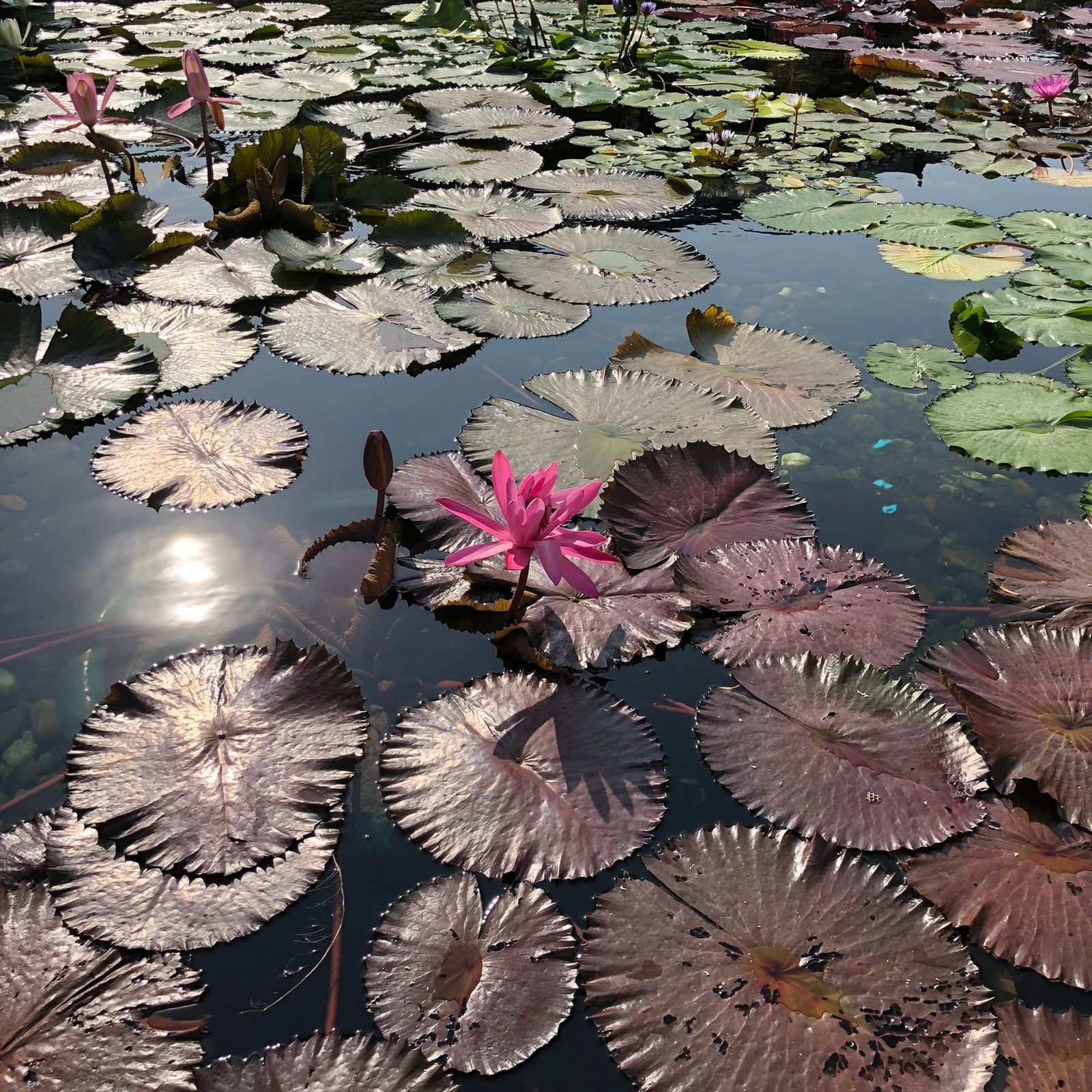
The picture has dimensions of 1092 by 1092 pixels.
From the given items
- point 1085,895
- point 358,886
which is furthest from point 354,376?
point 1085,895

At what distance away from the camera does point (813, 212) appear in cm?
426

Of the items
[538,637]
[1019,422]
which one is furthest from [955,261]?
[538,637]

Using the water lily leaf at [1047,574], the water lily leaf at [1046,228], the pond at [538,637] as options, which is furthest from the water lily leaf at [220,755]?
the water lily leaf at [1046,228]

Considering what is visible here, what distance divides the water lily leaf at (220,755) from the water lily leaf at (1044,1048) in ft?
3.77

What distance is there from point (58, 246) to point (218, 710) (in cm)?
279

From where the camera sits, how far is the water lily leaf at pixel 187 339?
2.87 metres

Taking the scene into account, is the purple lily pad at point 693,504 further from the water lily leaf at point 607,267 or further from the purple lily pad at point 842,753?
the water lily leaf at point 607,267

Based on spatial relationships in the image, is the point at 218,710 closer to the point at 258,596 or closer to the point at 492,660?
the point at 258,596

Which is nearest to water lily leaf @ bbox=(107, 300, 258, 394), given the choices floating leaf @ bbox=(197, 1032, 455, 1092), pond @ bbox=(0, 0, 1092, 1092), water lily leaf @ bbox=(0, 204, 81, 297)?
pond @ bbox=(0, 0, 1092, 1092)

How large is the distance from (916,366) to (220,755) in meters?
2.64

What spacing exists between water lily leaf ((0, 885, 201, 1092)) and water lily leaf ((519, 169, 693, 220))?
3604 mm

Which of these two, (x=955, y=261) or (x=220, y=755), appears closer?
(x=220, y=755)

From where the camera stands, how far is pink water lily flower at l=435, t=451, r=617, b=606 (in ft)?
5.55

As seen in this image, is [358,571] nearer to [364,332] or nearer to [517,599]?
[517,599]
